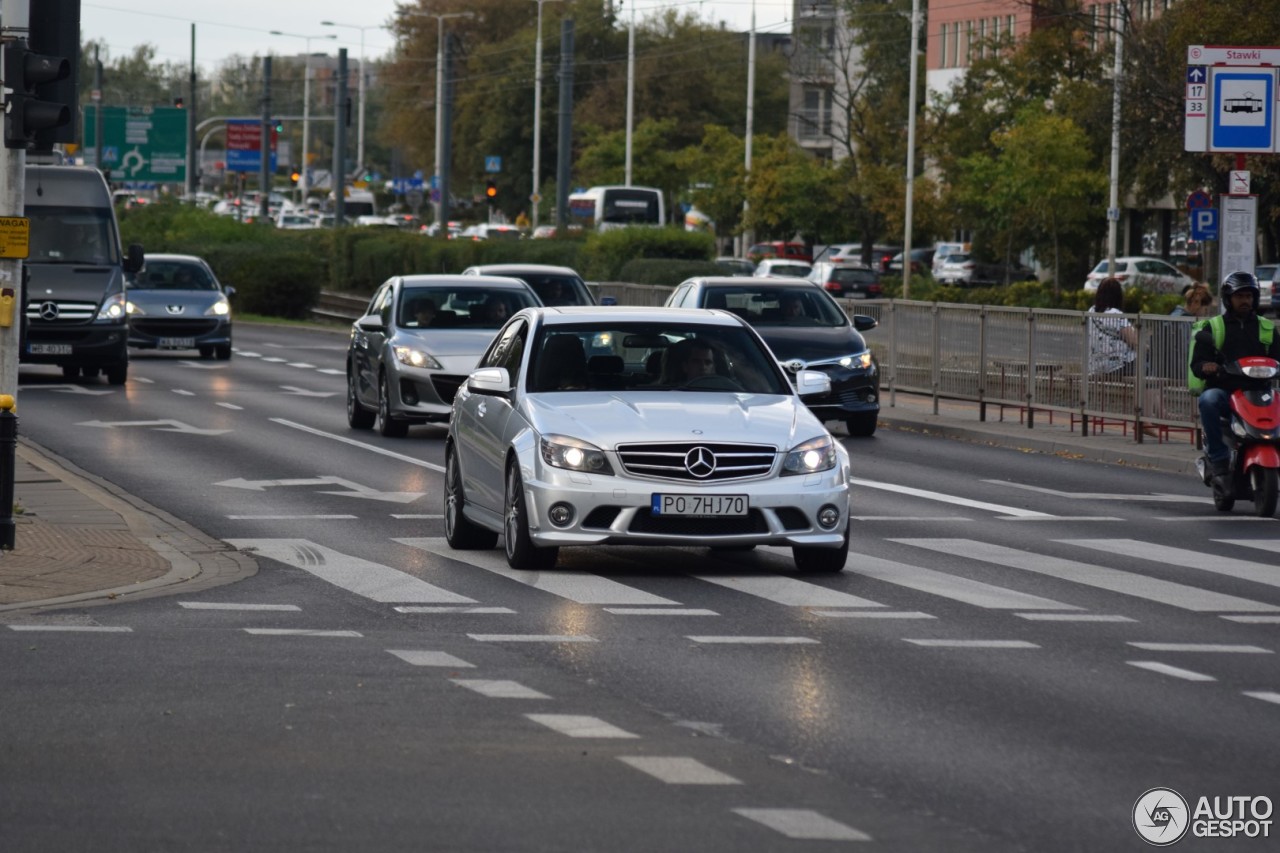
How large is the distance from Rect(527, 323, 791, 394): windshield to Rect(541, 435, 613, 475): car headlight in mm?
890

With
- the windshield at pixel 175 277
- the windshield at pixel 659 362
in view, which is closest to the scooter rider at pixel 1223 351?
the windshield at pixel 659 362

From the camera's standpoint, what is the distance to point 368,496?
18.4m

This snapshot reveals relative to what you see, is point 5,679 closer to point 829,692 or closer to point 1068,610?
point 829,692

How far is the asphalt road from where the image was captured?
277 inches

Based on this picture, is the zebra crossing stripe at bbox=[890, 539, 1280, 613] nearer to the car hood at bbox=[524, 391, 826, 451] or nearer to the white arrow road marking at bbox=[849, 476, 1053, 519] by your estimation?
the car hood at bbox=[524, 391, 826, 451]

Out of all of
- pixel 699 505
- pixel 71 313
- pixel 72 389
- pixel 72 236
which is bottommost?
pixel 72 389

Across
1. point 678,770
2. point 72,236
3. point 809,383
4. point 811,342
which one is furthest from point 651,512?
point 72,236

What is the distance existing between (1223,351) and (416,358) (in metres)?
9.10

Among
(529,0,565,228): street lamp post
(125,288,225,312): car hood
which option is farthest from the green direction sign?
(125,288,225,312): car hood

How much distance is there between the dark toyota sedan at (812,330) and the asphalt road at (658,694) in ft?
28.5

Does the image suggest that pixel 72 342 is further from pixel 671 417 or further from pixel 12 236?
pixel 671 417

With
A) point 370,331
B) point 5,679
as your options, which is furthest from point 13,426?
point 370,331

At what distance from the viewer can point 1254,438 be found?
17.2 meters

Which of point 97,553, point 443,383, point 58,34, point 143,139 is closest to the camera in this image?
point 97,553
